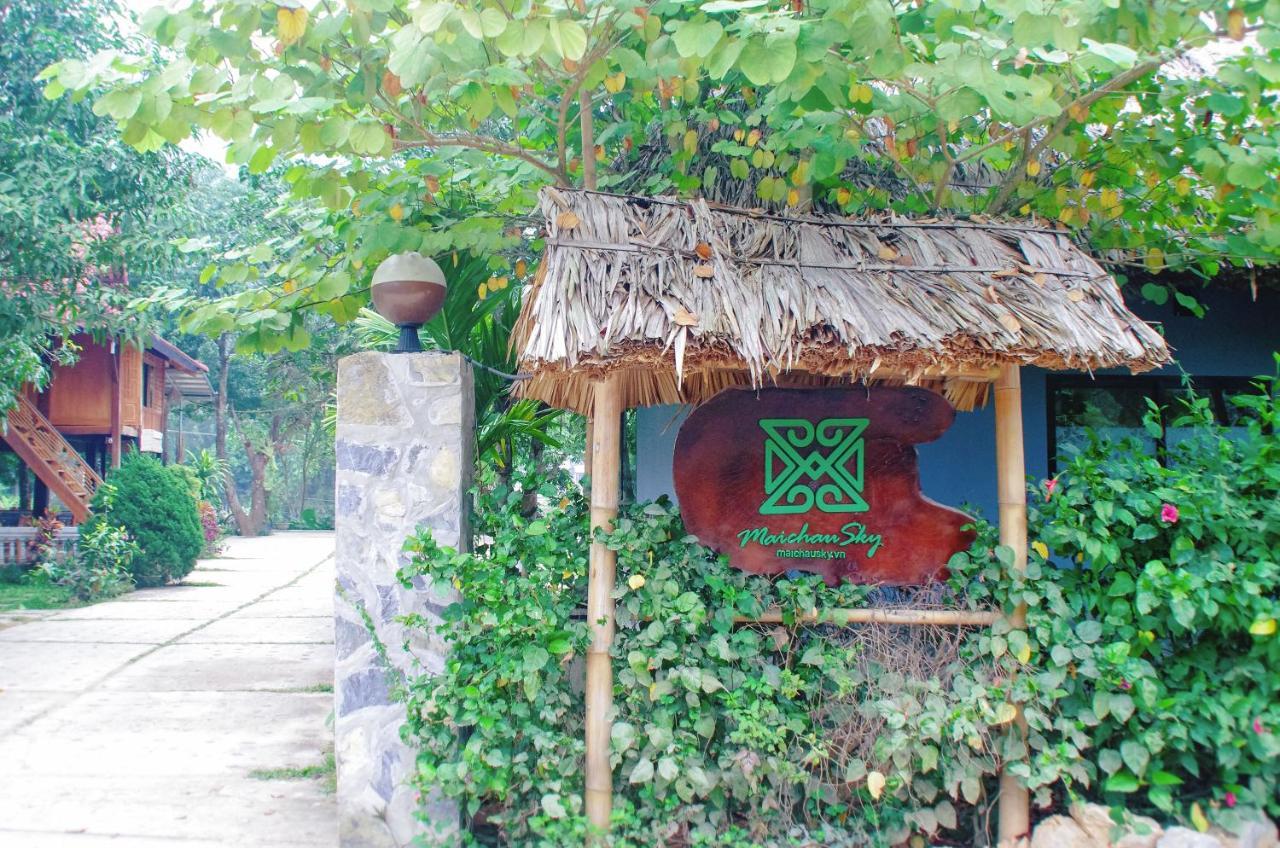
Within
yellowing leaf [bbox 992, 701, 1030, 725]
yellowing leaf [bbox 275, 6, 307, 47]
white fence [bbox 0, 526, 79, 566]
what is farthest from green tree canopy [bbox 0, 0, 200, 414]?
yellowing leaf [bbox 992, 701, 1030, 725]

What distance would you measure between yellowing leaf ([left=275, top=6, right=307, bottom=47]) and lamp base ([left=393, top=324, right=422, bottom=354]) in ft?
4.15

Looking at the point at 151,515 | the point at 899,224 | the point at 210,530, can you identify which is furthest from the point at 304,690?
the point at 210,530

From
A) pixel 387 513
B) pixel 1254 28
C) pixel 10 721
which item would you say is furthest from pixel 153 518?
pixel 1254 28

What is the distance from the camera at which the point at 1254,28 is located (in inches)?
129

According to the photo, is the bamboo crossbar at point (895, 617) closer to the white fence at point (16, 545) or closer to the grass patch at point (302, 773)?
the grass patch at point (302, 773)

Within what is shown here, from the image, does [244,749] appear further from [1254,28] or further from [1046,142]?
[1254,28]

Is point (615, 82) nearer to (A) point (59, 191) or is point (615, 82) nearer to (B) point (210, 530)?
(A) point (59, 191)

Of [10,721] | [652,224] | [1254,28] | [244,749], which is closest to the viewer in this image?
[1254,28]

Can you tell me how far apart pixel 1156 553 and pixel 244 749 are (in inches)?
188

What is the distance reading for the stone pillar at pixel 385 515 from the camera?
3.64 m

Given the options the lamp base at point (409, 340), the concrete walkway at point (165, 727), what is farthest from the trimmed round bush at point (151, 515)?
the lamp base at point (409, 340)

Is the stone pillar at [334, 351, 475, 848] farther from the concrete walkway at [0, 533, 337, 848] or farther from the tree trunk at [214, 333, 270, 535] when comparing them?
A: the tree trunk at [214, 333, 270, 535]

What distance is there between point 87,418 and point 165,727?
11.8m

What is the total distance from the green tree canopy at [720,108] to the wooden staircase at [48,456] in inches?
398
